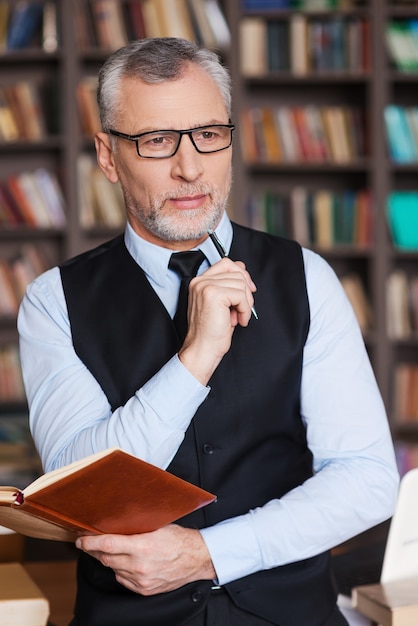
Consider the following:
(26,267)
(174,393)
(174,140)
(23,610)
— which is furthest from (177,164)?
(26,267)

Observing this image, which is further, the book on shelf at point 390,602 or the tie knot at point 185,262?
the tie knot at point 185,262

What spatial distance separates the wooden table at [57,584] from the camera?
182 centimetres

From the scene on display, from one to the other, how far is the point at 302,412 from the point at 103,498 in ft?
1.50

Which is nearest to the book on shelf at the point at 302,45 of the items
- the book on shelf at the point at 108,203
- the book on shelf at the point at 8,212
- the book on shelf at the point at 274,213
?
the book on shelf at the point at 274,213

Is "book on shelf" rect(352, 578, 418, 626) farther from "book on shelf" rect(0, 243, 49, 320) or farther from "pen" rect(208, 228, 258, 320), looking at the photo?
"book on shelf" rect(0, 243, 49, 320)

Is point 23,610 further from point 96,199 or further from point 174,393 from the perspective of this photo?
point 96,199

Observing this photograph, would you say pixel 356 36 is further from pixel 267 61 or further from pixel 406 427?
pixel 406 427

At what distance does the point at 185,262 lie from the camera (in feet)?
5.21

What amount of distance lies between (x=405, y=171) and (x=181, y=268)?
3227 mm

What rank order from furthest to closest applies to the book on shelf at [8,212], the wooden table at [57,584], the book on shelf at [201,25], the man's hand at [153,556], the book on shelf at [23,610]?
the book on shelf at [8,212]
the book on shelf at [201,25]
the wooden table at [57,584]
the book on shelf at [23,610]
the man's hand at [153,556]

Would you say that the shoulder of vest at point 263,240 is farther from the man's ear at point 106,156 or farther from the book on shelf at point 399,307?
the book on shelf at point 399,307

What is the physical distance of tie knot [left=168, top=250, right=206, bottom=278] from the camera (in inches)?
62.6

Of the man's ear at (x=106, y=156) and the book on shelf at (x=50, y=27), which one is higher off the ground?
the book on shelf at (x=50, y=27)

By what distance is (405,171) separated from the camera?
4.59 m
